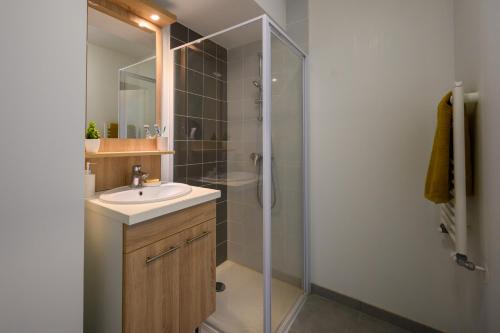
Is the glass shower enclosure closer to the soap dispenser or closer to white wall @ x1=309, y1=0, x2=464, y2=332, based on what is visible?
white wall @ x1=309, y1=0, x2=464, y2=332

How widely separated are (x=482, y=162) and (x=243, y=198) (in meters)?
1.29

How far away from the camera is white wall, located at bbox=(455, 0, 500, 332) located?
0.78m

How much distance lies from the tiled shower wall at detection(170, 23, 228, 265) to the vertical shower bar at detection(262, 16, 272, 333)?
46 centimetres

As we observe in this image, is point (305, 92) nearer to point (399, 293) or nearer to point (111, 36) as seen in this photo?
point (111, 36)

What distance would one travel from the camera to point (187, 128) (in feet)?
5.92

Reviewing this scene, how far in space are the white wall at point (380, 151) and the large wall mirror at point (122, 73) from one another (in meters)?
1.22

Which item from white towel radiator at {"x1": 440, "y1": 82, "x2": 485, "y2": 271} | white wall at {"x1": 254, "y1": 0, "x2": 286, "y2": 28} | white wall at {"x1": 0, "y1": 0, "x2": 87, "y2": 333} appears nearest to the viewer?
white wall at {"x1": 0, "y1": 0, "x2": 87, "y2": 333}

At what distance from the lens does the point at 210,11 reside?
5.47 ft

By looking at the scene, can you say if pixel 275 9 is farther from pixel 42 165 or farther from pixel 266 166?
pixel 42 165

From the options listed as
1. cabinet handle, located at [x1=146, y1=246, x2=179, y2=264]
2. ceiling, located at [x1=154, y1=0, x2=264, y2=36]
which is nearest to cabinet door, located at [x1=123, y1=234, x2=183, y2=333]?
cabinet handle, located at [x1=146, y1=246, x2=179, y2=264]

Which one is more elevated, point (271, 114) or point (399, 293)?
point (271, 114)

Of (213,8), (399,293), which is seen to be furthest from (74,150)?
(399,293)

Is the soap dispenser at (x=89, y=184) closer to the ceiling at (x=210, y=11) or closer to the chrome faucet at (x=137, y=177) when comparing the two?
the chrome faucet at (x=137, y=177)

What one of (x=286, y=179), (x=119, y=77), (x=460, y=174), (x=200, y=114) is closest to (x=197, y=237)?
(x=286, y=179)
